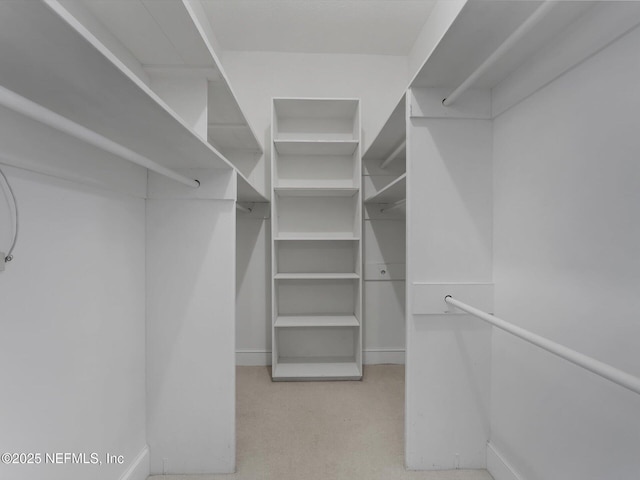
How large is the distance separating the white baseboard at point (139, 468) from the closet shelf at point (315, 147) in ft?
6.43

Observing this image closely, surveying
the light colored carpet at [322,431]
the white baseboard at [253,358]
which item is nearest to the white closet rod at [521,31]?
the light colored carpet at [322,431]

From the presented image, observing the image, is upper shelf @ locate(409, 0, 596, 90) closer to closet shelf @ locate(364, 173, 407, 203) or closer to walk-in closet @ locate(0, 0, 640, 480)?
walk-in closet @ locate(0, 0, 640, 480)

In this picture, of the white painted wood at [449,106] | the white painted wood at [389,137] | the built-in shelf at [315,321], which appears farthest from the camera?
the built-in shelf at [315,321]

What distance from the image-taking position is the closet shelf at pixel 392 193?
1686mm

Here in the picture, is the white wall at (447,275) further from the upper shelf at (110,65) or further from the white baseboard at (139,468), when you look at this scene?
the white baseboard at (139,468)

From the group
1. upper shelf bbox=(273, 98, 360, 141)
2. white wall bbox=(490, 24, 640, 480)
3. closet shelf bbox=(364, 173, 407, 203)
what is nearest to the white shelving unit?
upper shelf bbox=(273, 98, 360, 141)

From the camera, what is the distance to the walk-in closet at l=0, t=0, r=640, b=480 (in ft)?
2.55

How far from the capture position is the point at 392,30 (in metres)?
2.22

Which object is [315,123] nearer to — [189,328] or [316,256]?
[316,256]

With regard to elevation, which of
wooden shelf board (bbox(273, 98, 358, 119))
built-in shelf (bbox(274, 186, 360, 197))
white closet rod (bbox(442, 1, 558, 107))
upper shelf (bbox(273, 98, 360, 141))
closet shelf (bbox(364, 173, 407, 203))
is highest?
wooden shelf board (bbox(273, 98, 358, 119))

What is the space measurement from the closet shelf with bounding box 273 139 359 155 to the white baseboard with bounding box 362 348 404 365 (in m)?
1.67

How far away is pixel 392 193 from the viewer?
6.72 ft

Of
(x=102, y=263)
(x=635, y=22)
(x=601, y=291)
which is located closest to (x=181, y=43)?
(x=102, y=263)

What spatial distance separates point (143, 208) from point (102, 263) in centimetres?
34
